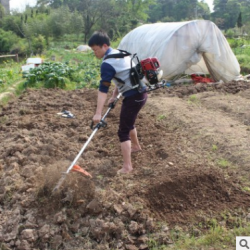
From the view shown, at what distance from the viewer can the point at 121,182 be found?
12.4 feet

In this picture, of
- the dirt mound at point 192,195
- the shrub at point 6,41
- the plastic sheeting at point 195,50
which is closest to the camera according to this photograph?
the dirt mound at point 192,195

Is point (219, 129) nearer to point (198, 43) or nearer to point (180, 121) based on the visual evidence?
point (180, 121)

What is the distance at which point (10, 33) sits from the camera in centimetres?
4641

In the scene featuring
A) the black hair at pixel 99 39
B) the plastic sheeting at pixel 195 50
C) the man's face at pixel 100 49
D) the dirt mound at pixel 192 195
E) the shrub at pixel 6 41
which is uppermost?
the black hair at pixel 99 39

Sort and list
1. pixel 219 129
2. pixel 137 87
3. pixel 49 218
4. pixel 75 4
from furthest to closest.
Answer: pixel 75 4 < pixel 219 129 < pixel 137 87 < pixel 49 218

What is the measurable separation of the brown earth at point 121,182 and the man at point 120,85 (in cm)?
48

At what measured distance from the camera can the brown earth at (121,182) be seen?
300 centimetres

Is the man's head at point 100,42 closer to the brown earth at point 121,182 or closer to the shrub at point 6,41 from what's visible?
the brown earth at point 121,182

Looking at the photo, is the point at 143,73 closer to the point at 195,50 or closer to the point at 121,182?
the point at 121,182

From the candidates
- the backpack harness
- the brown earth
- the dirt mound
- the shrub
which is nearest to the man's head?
the backpack harness

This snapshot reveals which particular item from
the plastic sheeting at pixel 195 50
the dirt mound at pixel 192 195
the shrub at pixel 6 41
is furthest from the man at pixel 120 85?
the shrub at pixel 6 41

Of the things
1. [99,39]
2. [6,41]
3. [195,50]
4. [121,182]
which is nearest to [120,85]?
[99,39]

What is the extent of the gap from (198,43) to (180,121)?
5.16 metres

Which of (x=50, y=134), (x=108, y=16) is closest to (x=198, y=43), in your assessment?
(x=50, y=134)
